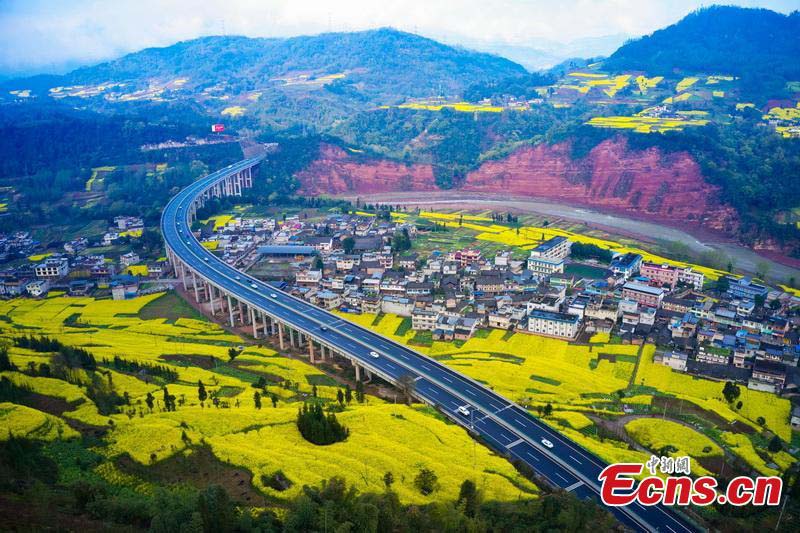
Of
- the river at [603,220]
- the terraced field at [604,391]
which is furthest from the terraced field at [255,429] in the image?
A: the river at [603,220]

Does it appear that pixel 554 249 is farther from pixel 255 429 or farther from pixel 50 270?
pixel 50 270

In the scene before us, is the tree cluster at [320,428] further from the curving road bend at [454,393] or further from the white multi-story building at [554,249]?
the white multi-story building at [554,249]

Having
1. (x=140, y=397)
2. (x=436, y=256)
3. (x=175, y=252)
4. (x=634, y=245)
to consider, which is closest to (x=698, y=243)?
(x=634, y=245)

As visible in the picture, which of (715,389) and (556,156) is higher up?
(556,156)

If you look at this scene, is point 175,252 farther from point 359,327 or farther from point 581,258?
point 581,258

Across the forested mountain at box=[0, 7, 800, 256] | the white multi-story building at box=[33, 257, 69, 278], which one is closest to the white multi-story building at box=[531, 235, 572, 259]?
the forested mountain at box=[0, 7, 800, 256]

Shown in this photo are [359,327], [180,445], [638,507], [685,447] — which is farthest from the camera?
[359,327]

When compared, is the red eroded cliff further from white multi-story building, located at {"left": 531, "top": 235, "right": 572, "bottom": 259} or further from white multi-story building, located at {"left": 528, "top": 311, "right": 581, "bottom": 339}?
white multi-story building, located at {"left": 528, "top": 311, "right": 581, "bottom": 339}
